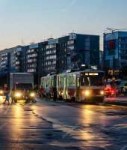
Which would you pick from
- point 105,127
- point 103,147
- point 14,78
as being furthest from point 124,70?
point 103,147

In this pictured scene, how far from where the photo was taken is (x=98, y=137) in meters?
21.2

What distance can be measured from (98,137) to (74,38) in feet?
555

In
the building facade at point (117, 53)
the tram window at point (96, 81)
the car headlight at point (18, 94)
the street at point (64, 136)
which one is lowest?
the street at point (64, 136)

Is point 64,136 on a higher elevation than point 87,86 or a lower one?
lower

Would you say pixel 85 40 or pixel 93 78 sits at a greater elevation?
pixel 85 40

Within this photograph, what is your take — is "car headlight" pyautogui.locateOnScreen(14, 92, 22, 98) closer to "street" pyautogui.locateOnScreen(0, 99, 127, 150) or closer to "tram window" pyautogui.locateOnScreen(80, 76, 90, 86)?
"tram window" pyautogui.locateOnScreen(80, 76, 90, 86)

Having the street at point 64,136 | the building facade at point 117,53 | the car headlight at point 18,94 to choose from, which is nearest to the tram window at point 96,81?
the car headlight at point 18,94

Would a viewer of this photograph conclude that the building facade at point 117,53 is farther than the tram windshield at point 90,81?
Yes

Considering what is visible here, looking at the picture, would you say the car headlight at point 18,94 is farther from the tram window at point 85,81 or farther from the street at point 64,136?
the street at point 64,136

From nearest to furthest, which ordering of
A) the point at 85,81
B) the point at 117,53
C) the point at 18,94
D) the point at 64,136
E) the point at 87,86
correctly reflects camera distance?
the point at 64,136 < the point at 87,86 < the point at 85,81 < the point at 18,94 < the point at 117,53

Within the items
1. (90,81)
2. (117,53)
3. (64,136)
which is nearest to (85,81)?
(90,81)

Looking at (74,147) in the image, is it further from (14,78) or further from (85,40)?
(85,40)

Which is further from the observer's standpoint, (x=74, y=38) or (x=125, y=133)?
(x=74, y=38)

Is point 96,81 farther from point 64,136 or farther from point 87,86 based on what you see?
point 64,136
